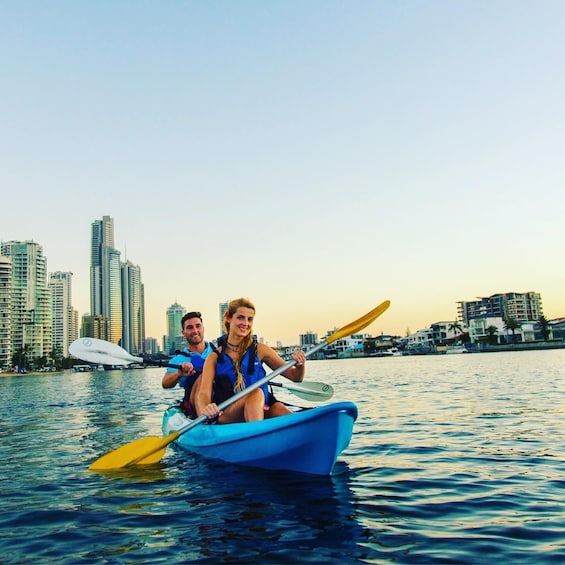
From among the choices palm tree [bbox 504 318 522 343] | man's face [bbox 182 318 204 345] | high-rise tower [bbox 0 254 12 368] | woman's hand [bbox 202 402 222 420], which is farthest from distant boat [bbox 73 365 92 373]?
woman's hand [bbox 202 402 222 420]

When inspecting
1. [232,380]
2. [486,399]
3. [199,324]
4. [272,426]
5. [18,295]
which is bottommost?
[486,399]

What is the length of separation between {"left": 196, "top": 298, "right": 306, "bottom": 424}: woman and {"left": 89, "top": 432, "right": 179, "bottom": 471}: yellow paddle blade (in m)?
0.89

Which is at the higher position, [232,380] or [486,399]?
[232,380]

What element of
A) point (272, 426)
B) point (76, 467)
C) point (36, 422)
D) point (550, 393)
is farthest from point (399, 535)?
point (550, 393)

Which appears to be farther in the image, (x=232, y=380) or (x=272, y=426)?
(x=232, y=380)

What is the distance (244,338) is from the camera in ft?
23.3

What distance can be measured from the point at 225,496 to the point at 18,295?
177349mm

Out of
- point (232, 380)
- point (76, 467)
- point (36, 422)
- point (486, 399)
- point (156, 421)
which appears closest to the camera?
point (232, 380)

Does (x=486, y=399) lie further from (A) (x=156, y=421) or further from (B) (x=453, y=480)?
(B) (x=453, y=480)

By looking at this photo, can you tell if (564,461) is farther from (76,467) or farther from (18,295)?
(18,295)

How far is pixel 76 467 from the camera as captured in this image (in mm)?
7977

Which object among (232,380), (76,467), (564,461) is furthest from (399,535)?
(76,467)

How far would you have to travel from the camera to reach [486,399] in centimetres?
1747

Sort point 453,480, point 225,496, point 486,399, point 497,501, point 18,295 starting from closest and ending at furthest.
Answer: point 497,501
point 225,496
point 453,480
point 486,399
point 18,295
